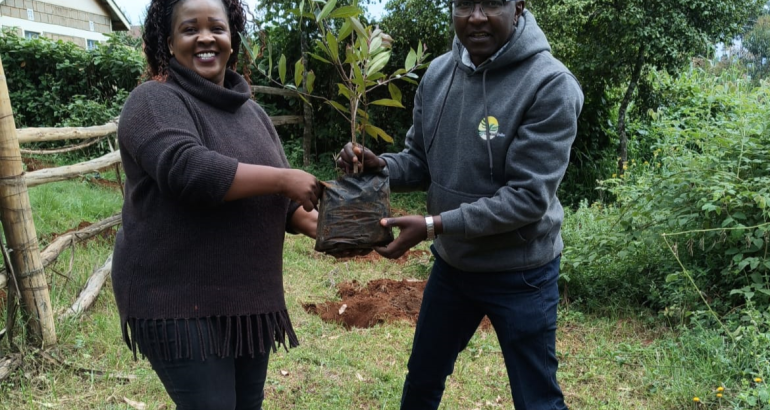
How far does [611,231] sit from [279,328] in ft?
10.5

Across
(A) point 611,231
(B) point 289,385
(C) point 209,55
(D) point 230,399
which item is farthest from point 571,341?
(C) point 209,55

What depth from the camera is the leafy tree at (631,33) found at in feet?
21.4

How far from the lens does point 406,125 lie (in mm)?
8711

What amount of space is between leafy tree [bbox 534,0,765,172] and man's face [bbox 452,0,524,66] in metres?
5.23

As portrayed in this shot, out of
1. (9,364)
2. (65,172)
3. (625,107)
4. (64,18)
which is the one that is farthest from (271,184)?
(64,18)

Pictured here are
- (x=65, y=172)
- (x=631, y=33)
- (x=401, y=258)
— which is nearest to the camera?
(x=65, y=172)

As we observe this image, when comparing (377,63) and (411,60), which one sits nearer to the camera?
(377,63)

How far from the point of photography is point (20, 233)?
117 inches

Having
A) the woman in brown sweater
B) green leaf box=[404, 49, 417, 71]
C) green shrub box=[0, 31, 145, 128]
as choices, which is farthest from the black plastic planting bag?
green shrub box=[0, 31, 145, 128]

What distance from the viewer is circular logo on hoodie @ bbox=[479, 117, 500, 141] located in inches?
75.5

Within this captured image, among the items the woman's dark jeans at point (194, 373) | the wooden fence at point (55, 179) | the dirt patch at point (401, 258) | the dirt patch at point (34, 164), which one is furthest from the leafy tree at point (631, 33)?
the dirt patch at point (34, 164)

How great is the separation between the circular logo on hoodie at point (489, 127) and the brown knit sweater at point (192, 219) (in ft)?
2.23

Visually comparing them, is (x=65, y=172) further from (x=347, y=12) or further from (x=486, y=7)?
(x=486, y=7)

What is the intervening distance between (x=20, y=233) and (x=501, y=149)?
7.93 ft
